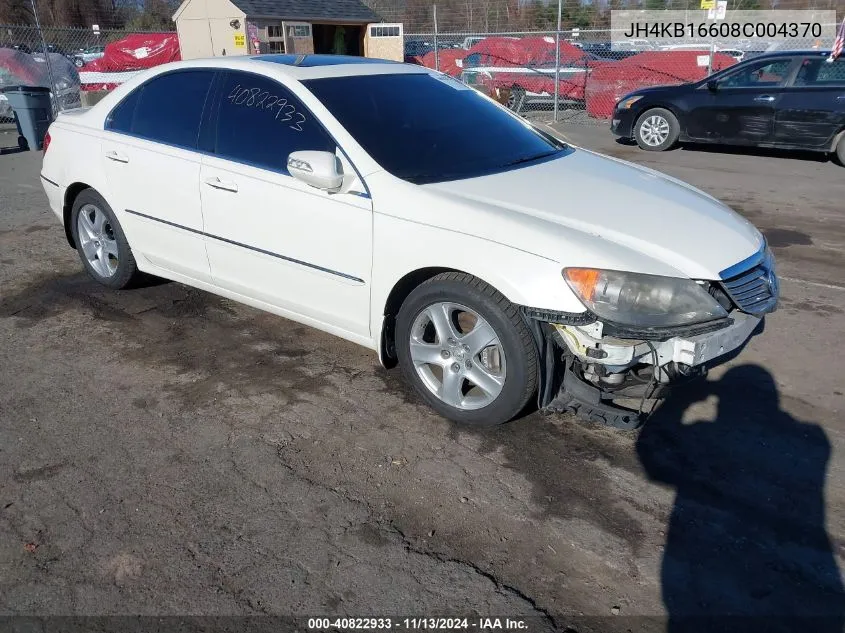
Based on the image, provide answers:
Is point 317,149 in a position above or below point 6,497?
above

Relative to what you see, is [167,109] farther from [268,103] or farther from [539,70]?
[539,70]

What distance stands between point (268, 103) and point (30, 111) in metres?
10.1

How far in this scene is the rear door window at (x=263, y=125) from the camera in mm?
3926

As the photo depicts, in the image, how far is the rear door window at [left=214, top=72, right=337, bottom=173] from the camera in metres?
3.93

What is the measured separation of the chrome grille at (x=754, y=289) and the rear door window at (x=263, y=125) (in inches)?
83.1

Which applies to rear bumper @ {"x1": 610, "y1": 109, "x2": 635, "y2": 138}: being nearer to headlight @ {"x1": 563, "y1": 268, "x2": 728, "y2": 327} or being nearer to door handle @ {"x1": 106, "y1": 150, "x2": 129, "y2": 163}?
door handle @ {"x1": 106, "y1": 150, "x2": 129, "y2": 163}

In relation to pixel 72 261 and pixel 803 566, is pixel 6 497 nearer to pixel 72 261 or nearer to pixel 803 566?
pixel 803 566

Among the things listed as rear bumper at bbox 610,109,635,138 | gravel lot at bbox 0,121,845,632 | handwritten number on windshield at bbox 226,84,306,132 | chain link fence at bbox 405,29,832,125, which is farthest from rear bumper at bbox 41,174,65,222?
chain link fence at bbox 405,29,832,125

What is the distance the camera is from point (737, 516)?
2971mm

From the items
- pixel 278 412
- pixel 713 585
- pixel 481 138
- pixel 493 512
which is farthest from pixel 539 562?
pixel 481 138

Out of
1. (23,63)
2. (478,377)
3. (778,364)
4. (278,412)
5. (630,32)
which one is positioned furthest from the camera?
(630,32)

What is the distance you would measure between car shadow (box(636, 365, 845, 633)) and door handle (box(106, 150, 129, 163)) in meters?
3.63

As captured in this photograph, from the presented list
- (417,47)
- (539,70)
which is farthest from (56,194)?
(417,47)

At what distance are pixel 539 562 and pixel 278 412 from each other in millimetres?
1645
